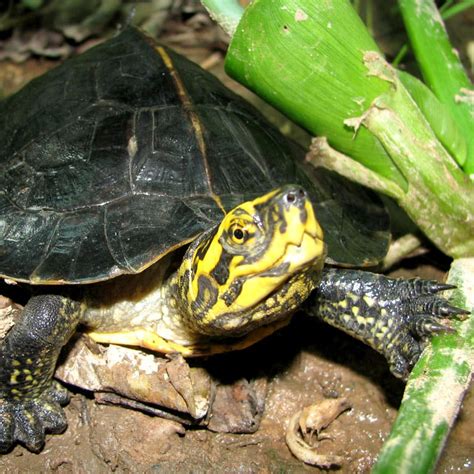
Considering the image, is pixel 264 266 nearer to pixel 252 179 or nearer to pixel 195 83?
pixel 252 179

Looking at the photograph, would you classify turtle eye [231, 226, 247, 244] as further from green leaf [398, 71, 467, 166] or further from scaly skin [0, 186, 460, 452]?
green leaf [398, 71, 467, 166]

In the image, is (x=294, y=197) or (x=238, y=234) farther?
(x=238, y=234)

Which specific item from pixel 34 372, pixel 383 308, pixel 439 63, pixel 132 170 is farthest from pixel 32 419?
pixel 439 63

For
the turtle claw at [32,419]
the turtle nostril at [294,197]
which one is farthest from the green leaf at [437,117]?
the turtle claw at [32,419]

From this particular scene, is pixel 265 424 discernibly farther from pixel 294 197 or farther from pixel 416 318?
pixel 294 197

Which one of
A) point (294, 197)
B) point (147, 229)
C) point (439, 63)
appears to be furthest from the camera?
point (439, 63)

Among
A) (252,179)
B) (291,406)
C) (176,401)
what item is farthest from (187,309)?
(291,406)

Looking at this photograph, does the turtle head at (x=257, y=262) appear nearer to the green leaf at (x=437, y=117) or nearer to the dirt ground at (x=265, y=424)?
the dirt ground at (x=265, y=424)
